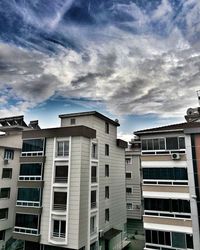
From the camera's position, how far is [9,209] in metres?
23.0

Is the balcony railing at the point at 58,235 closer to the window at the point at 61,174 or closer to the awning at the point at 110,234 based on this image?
the window at the point at 61,174

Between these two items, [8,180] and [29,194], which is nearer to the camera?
[29,194]

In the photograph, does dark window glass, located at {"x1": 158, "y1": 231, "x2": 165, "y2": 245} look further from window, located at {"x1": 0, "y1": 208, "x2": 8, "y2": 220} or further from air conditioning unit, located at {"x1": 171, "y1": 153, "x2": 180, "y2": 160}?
window, located at {"x1": 0, "y1": 208, "x2": 8, "y2": 220}

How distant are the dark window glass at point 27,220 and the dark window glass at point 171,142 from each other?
1334cm

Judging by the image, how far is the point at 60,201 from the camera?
18.4 metres

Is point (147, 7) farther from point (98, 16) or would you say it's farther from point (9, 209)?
point (9, 209)

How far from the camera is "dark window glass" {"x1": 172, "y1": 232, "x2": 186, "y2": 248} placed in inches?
588

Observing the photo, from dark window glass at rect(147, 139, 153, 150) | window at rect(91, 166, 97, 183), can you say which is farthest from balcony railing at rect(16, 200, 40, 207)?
dark window glass at rect(147, 139, 153, 150)

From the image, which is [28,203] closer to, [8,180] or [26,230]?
[26,230]

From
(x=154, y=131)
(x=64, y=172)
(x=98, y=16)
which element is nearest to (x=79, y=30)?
(x=98, y=16)

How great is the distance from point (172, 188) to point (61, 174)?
377 inches

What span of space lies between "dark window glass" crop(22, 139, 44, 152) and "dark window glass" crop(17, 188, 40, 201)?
3814 mm

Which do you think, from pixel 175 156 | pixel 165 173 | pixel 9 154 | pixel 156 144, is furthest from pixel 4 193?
pixel 175 156

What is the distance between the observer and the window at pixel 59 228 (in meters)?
17.7
